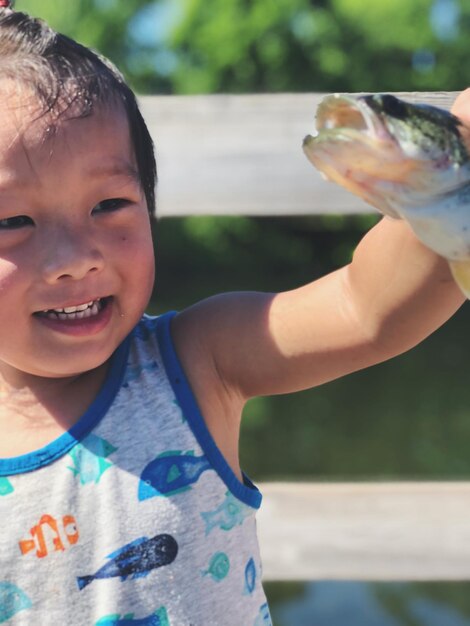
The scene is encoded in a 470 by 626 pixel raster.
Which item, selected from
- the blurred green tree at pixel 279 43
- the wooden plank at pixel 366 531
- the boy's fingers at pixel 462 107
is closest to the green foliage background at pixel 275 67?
the blurred green tree at pixel 279 43

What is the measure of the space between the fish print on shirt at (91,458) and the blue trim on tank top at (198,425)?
0.14m

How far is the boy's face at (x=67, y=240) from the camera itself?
59.0 inches

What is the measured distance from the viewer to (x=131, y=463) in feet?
5.23

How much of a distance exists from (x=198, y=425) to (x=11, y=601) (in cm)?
40

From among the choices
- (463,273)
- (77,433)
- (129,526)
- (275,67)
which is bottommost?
(275,67)

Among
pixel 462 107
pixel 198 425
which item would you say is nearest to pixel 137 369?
pixel 198 425

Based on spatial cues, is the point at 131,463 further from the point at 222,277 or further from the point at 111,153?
the point at 222,277

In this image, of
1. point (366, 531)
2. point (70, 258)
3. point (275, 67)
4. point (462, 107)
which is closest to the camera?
point (462, 107)

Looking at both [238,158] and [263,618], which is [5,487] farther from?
[238,158]

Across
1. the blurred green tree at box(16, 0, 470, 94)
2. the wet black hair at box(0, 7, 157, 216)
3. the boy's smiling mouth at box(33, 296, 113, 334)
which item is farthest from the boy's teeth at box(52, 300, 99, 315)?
the blurred green tree at box(16, 0, 470, 94)

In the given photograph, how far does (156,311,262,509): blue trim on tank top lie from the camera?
5.26 feet

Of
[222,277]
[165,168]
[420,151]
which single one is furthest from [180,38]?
[420,151]

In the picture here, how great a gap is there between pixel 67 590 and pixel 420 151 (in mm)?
897

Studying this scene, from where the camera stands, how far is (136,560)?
61.1 inches
